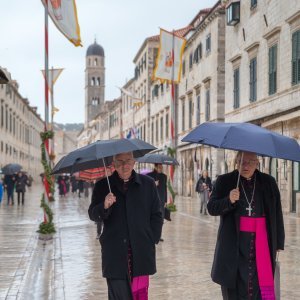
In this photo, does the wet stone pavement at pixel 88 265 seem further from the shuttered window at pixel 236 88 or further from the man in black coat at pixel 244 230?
the shuttered window at pixel 236 88

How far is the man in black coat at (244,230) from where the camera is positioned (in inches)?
214

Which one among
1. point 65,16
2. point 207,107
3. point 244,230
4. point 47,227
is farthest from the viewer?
point 207,107

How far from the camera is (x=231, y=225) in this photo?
5.55 metres

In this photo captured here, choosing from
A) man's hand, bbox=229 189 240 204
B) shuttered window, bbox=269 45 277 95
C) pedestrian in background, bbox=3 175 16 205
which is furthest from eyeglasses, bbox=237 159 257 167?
pedestrian in background, bbox=3 175 16 205

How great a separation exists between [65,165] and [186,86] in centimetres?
3661

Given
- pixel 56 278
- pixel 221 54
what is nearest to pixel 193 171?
pixel 221 54

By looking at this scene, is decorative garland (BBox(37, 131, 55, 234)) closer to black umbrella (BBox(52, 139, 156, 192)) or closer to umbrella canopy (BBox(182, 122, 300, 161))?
black umbrella (BBox(52, 139, 156, 192))

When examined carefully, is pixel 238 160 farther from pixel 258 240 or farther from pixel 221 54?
pixel 221 54

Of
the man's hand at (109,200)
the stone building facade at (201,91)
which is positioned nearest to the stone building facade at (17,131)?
the stone building facade at (201,91)

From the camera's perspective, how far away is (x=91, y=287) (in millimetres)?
8773

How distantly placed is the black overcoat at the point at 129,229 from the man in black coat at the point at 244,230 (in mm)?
539

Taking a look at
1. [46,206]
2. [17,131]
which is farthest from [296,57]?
[17,131]

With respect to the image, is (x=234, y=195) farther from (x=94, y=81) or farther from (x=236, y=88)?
(x=94, y=81)

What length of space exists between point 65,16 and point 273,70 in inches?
434
